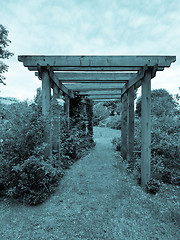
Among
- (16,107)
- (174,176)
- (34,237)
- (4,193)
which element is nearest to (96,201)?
(34,237)

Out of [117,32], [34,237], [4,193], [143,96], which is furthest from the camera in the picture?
[117,32]

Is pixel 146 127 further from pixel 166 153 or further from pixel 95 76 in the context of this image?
pixel 95 76

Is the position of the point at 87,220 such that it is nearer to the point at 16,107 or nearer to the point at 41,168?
the point at 41,168

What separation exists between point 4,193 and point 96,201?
150 cm

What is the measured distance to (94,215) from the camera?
74.3 inches

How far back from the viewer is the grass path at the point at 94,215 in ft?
5.27

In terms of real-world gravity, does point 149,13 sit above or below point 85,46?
above

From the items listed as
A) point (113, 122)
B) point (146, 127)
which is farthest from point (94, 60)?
point (113, 122)

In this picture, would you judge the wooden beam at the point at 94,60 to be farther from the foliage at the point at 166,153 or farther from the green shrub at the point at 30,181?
the green shrub at the point at 30,181

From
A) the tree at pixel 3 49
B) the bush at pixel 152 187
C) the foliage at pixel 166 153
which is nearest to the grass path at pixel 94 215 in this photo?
the bush at pixel 152 187

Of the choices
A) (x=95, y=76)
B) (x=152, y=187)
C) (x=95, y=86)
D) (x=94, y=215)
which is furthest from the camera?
(x=95, y=86)

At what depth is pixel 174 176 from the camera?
2863 millimetres

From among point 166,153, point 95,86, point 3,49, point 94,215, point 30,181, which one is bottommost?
point 94,215

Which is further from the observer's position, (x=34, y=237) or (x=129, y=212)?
(x=129, y=212)
